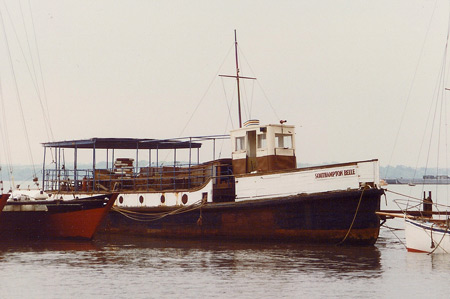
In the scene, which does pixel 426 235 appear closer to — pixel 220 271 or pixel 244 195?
pixel 244 195

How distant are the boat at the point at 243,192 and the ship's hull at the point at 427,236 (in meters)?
1.35

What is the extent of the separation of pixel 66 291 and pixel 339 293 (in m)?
6.41

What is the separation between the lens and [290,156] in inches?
1109

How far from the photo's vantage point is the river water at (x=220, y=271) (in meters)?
15.7

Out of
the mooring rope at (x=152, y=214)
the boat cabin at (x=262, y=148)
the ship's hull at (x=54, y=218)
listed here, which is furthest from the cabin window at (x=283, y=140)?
the ship's hull at (x=54, y=218)

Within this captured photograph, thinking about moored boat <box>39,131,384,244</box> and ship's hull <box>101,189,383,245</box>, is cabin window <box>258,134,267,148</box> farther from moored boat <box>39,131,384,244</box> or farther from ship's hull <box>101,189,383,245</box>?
ship's hull <box>101,189,383,245</box>

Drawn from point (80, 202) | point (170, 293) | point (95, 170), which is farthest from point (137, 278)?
point (95, 170)

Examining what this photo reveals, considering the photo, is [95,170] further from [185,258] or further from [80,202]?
[185,258]

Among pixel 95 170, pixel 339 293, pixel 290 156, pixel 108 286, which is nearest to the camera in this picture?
pixel 339 293

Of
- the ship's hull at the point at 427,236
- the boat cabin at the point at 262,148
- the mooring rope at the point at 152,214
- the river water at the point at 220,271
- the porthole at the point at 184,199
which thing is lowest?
the river water at the point at 220,271

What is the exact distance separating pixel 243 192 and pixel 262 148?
2.12 metres

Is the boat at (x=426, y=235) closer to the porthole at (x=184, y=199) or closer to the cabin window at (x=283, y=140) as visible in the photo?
the cabin window at (x=283, y=140)

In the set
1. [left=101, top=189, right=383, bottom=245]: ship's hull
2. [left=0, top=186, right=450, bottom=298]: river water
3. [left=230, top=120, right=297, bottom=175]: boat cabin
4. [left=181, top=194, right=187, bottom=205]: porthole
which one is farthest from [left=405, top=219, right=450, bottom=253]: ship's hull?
[left=181, top=194, right=187, bottom=205]: porthole

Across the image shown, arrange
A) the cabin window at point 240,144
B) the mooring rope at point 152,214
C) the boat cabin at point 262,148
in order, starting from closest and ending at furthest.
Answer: the boat cabin at point 262,148 → the mooring rope at point 152,214 → the cabin window at point 240,144
